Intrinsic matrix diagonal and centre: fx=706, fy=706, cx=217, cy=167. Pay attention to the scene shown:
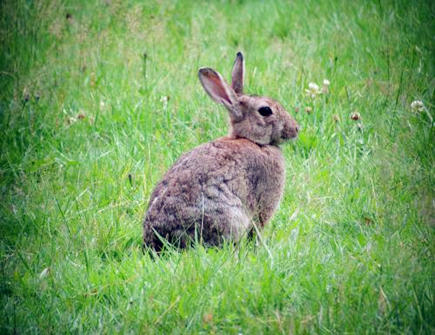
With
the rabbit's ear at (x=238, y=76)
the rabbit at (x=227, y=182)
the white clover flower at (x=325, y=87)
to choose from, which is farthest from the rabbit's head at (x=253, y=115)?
the white clover flower at (x=325, y=87)

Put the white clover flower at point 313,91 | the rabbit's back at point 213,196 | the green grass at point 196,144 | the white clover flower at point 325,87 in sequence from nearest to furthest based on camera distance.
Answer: the green grass at point 196,144
the rabbit's back at point 213,196
the white clover flower at point 313,91
the white clover flower at point 325,87

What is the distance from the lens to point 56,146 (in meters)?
6.29

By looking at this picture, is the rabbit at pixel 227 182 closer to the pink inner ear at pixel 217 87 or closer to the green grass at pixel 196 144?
the pink inner ear at pixel 217 87

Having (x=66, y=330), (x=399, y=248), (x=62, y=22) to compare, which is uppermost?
(x=62, y=22)

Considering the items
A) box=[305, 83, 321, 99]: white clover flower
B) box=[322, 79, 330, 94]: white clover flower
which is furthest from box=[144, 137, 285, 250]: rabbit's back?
box=[322, 79, 330, 94]: white clover flower

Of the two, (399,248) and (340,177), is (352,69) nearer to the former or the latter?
(340,177)

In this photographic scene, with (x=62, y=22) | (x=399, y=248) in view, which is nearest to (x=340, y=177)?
(x=399, y=248)

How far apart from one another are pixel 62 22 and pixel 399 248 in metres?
5.18

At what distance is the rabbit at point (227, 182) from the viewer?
4.59 m

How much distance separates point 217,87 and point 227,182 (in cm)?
94

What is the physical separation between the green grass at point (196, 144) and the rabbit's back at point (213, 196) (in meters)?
0.18

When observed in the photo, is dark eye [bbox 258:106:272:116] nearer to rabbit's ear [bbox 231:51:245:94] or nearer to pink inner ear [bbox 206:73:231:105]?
pink inner ear [bbox 206:73:231:105]

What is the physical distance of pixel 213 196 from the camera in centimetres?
466

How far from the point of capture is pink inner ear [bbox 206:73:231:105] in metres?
5.32
